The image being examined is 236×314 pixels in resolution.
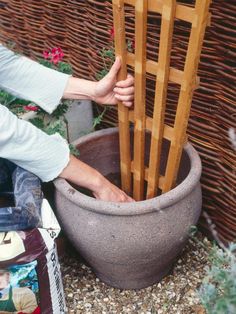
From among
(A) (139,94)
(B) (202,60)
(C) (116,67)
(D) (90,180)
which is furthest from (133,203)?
(B) (202,60)

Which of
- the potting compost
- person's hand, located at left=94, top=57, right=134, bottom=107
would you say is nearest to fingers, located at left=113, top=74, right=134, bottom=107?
person's hand, located at left=94, top=57, right=134, bottom=107

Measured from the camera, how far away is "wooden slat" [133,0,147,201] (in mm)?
1810

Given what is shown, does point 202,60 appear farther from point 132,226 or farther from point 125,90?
point 132,226

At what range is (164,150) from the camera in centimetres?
230

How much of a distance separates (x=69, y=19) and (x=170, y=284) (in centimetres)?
134

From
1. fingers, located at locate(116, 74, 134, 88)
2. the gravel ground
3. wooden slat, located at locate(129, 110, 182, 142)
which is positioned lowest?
the gravel ground

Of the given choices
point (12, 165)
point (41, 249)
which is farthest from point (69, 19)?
point (41, 249)

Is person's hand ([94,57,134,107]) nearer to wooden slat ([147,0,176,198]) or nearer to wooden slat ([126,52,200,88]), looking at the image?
wooden slat ([126,52,200,88])

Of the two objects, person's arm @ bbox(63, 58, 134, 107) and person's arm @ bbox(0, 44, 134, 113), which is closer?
person's arm @ bbox(63, 58, 134, 107)

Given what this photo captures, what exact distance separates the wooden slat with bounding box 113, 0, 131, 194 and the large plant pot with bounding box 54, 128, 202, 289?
0.79 feet

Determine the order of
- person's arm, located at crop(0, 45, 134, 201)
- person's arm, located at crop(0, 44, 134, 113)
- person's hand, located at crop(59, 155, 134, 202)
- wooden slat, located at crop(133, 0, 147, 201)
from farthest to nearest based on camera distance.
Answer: person's arm, located at crop(0, 44, 134, 113)
person's hand, located at crop(59, 155, 134, 202)
person's arm, located at crop(0, 45, 134, 201)
wooden slat, located at crop(133, 0, 147, 201)

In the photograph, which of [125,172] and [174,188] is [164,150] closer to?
[125,172]

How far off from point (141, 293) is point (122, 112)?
776mm

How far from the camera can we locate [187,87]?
178 cm
